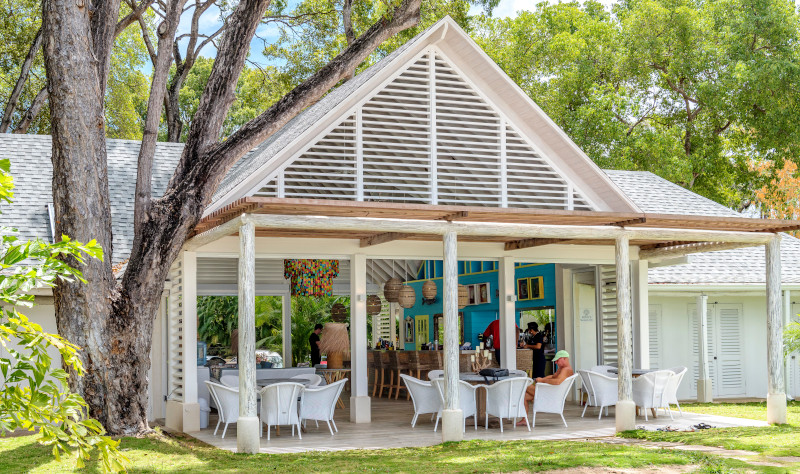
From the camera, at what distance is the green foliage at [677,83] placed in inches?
908

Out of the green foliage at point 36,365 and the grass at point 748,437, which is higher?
the green foliage at point 36,365

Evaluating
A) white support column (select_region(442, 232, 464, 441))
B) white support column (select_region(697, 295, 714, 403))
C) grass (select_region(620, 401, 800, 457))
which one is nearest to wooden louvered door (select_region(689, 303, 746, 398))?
white support column (select_region(697, 295, 714, 403))

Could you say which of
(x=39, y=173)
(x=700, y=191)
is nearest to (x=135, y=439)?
(x=39, y=173)

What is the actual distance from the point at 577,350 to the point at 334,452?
760 centimetres

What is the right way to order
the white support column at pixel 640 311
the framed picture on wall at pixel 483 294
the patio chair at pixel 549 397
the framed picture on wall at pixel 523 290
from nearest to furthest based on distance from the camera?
the patio chair at pixel 549 397, the white support column at pixel 640 311, the framed picture on wall at pixel 523 290, the framed picture on wall at pixel 483 294

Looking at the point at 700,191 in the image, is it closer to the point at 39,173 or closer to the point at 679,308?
the point at 679,308

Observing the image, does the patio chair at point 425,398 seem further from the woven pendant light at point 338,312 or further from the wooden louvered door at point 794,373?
the wooden louvered door at point 794,373

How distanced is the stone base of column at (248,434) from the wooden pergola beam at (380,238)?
3733mm

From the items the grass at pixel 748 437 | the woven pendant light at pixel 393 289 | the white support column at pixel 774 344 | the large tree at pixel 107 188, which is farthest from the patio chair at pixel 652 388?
the large tree at pixel 107 188

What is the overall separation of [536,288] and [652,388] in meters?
5.63

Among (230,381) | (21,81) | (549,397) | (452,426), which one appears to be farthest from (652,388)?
(21,81)

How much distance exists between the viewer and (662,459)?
9.01 metres

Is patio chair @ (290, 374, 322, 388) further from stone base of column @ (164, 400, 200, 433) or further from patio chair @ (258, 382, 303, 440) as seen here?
stone base of column @ (164, 400, 200, 433)

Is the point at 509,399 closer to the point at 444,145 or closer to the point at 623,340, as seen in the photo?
the point at 623,340
